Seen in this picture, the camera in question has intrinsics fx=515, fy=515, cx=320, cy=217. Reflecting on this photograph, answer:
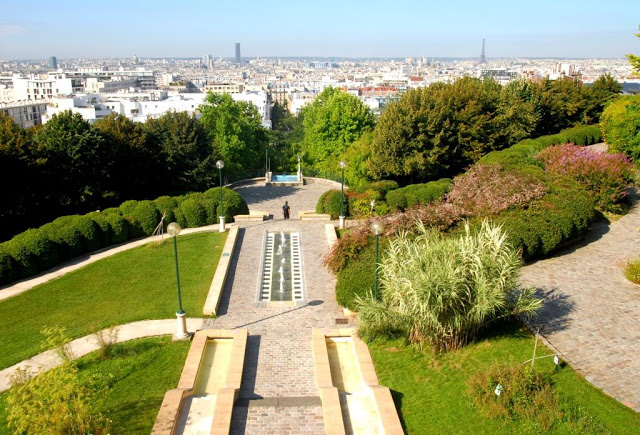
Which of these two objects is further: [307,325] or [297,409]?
[307,325]

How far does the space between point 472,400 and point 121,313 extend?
10597mm

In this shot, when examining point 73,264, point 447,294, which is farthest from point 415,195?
point 73,264

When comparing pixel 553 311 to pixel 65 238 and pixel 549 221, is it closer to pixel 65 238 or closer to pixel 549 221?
pixel 549 221

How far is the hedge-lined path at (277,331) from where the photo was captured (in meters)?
11.2

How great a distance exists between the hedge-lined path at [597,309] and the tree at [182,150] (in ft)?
74.8

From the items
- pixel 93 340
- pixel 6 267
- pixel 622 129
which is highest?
pixel 622 129

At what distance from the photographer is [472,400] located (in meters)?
11.0

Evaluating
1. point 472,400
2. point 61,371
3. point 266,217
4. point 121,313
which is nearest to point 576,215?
point 472,400

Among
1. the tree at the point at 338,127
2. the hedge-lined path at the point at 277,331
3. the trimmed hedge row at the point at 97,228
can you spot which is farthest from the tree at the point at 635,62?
the tree at the point at 338,127

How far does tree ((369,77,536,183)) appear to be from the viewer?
32.3m

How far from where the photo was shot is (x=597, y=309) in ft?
→ 48.8

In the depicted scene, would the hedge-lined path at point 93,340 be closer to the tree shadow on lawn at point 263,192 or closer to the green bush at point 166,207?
the green bush at point 166,207

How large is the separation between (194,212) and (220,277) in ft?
22.4

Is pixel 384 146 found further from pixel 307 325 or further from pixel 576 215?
pixel 307 325
